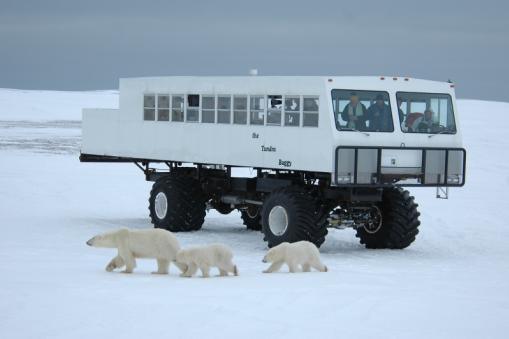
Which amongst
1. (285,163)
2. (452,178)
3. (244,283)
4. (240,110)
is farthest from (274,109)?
(244,283)

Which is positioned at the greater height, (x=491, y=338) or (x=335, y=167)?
(x=335, y=167)

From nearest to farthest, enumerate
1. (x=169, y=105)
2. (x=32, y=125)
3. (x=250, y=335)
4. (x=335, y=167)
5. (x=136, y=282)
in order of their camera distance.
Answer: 1. (x=250, y=335)
2. (x=136, y=282)
3. (x=335, y=167)
4. (x=169, y=105)
5. (x=32, y=125)

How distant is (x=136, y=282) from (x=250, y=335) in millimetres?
3339

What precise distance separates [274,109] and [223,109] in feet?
4.76

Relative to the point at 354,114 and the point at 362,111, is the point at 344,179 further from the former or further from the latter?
the point at 362,111

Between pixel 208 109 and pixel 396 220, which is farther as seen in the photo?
pixel 208 109

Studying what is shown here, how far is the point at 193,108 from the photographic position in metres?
20.0

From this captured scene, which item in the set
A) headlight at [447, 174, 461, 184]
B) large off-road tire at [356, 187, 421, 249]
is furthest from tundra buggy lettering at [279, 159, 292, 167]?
headlight at [447, 174, 461, 184]

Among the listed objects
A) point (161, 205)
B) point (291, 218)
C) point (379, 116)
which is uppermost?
point (379, 116)

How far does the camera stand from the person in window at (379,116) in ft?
56.4

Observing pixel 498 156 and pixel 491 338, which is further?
pixel 498 156

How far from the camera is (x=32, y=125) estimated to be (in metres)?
57.2

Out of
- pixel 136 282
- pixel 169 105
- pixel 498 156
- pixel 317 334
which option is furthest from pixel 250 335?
pixel 498 156

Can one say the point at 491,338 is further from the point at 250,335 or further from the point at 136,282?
the point at 136,282
